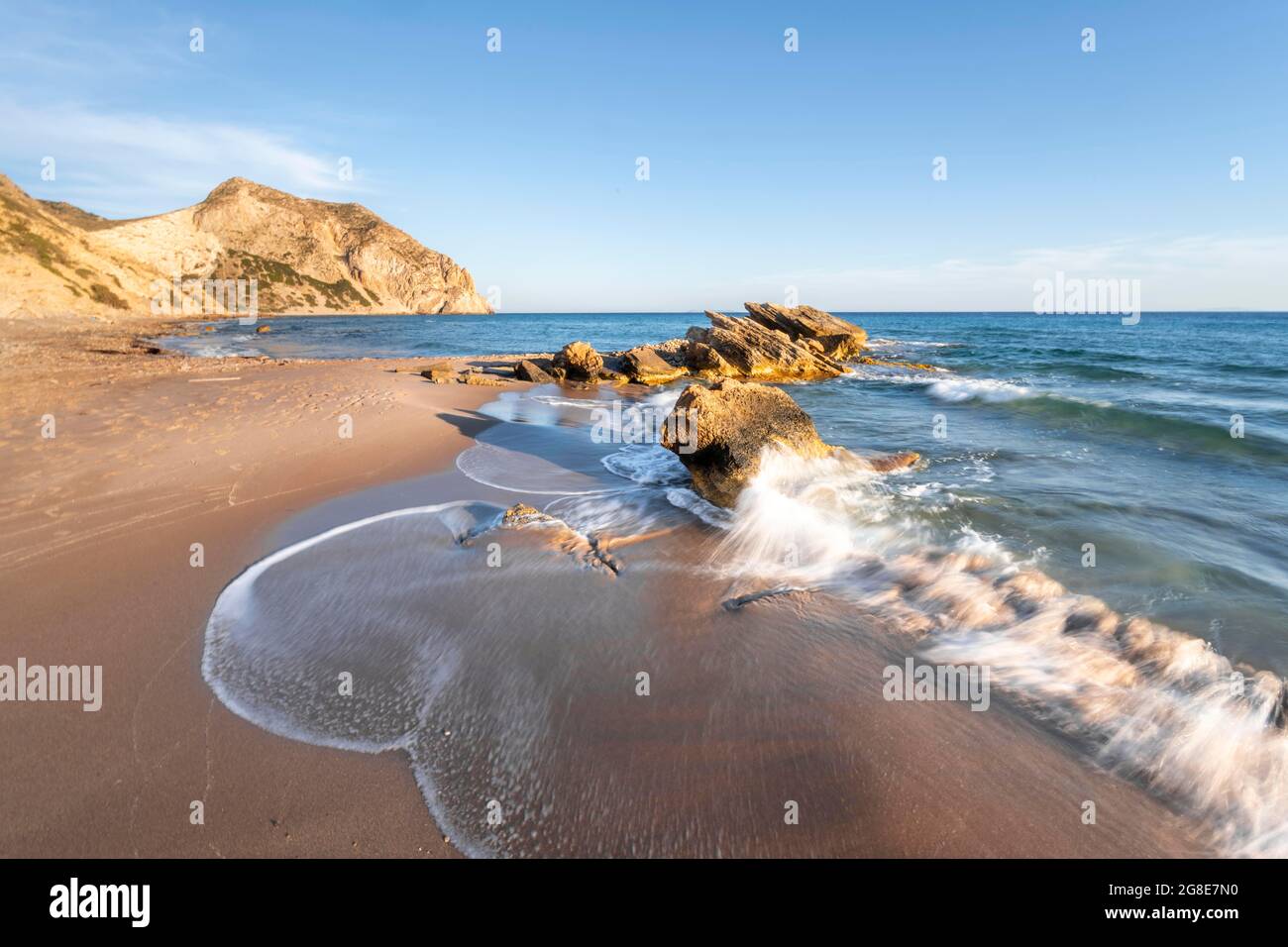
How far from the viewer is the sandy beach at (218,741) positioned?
10.0 feet

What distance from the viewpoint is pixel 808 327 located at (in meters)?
32.4

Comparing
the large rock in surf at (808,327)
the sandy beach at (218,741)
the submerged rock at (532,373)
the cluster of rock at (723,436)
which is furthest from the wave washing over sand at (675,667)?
the large rock in surf at (808,327)

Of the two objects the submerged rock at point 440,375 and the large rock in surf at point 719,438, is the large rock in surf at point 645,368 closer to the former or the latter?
the submerged rock at point 440,375

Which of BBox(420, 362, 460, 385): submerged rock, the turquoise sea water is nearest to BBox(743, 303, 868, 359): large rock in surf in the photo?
Answer: the turquoise sea water

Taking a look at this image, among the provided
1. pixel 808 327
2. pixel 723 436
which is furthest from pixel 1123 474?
pixel 808 327

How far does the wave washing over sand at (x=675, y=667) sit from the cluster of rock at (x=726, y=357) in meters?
16.3

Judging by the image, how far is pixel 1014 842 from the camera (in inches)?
122

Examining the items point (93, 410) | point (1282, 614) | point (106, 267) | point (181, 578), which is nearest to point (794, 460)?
point (1282, 614)

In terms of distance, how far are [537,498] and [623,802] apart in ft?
19.2

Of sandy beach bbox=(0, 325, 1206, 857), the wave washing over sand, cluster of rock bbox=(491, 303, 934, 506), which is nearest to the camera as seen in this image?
sandy beach bbox=(0, 325, 1206, 857)

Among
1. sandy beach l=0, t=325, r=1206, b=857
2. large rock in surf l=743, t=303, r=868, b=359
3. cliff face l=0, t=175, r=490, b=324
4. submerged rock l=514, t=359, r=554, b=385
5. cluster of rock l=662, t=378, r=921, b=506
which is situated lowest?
sandy beach l=0, t=325, r=1206, b=857

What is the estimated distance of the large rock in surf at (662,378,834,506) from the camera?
28.3 feet

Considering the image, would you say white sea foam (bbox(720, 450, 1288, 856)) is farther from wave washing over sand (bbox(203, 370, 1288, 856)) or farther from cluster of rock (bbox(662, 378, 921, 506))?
cluster of rock (bbox(662, 378, 921, 506))
